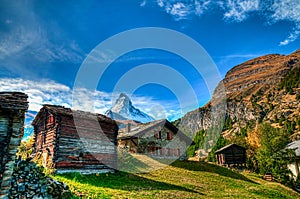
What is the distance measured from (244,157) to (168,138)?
21572mm

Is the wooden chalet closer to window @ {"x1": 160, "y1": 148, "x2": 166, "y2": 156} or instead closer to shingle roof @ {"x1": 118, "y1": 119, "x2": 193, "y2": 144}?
shingle roof @ {"x1": 118, "y1": 119, "x2": 193, "y2": 144}

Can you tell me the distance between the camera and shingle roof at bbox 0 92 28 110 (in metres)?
10.7

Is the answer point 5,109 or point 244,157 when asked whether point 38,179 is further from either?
point 244,157

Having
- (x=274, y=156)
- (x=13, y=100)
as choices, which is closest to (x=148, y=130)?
(x=274, y=156)

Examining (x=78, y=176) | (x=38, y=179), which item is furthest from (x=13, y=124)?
(x=78, y=176)

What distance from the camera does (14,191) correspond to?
35.2 feet

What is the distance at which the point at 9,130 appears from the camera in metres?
11.1

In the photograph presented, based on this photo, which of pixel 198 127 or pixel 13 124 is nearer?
pixel 13 124

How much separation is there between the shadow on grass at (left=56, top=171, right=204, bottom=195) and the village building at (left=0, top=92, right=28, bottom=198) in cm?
776

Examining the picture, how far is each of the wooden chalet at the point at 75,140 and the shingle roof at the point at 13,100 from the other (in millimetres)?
9599

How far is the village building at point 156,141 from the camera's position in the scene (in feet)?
119

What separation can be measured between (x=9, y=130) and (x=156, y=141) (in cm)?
2885

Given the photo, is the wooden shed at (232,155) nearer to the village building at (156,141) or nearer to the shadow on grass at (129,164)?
the village building at (156,141)

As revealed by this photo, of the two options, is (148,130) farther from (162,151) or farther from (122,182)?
(122,182)
